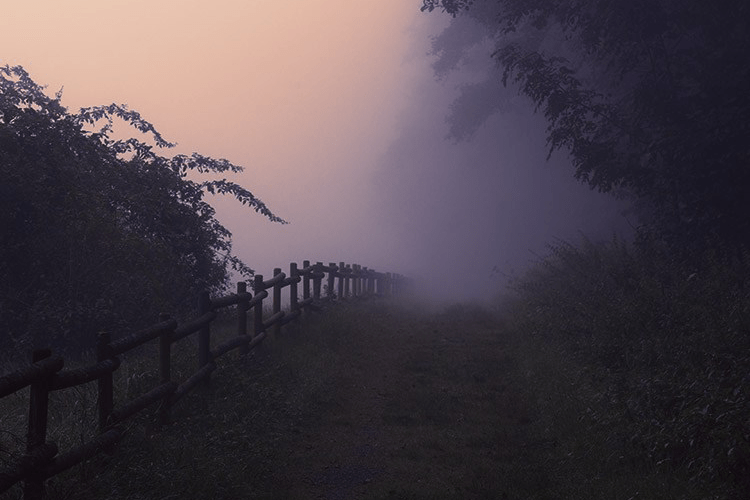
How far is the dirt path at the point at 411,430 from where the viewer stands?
6.52 m

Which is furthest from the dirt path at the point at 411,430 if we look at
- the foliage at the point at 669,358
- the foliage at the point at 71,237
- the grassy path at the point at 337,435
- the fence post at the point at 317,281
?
the foliage at the point at 71,237

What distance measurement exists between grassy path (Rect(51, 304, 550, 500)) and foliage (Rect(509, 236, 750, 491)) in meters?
1.11

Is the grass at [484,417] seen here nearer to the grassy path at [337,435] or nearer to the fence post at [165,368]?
the grassy path at [337,435]

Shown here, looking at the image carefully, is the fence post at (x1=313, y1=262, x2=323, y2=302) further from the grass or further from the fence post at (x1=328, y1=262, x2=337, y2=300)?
the grass

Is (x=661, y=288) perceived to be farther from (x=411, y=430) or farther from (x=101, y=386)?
(x=101, y=386)

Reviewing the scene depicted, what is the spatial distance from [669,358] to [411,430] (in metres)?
3.33

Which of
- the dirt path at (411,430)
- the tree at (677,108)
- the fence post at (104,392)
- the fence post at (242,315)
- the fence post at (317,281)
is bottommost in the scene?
the dirt path at (411,430)

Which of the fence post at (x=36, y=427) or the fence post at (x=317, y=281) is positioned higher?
the fence post at (x=317, y=281)

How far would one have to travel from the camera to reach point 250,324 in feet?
48.7

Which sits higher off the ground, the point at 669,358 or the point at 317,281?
the point at 317,281

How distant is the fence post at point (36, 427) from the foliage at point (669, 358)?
5.21m

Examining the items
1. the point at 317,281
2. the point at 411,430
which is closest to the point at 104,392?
the point at 411,430

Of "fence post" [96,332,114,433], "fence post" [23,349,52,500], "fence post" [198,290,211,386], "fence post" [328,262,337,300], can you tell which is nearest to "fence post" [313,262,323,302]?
"fence post" [328,262,337,300]

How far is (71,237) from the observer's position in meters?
11.0
